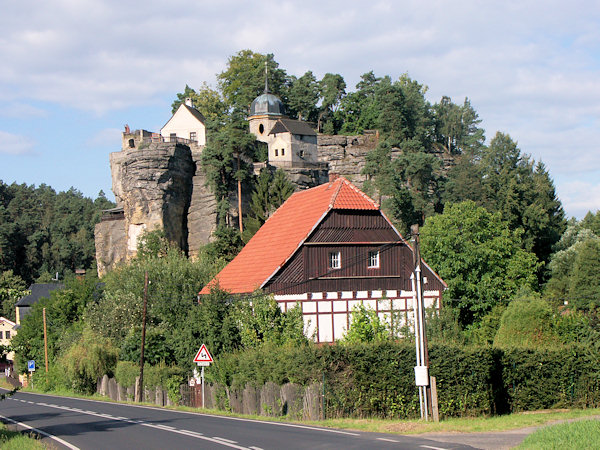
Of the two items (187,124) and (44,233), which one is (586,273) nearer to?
(187,124)

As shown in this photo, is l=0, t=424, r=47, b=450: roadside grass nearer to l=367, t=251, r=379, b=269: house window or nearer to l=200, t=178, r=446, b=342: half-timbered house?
l=200, t=178, r=446, b=342: half-timbered house

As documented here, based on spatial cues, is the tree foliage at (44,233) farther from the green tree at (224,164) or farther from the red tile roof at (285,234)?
the red tile roof at (285,234)

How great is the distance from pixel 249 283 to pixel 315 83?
228 feet

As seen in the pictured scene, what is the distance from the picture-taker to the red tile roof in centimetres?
3769

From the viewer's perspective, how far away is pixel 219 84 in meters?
101

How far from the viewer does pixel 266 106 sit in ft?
290

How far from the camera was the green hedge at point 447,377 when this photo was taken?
22391 millimetres

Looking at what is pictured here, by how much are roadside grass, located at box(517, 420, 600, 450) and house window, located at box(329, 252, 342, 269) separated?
21.8m

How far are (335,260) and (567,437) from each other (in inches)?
925

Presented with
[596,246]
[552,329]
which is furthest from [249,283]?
[596,246]

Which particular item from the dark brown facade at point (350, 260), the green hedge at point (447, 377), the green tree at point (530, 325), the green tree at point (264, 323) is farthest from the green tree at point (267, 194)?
the green hedge at point (447, 377)

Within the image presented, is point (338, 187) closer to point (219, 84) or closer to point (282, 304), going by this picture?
point (282, 304)

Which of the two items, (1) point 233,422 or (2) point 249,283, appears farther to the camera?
(2) point 249,283

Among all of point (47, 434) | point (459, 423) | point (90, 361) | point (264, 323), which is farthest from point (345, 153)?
point (459, 423)
